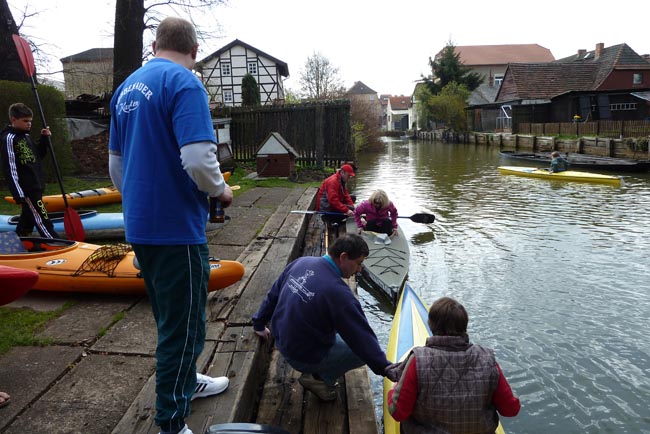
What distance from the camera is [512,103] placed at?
3834 centimetres

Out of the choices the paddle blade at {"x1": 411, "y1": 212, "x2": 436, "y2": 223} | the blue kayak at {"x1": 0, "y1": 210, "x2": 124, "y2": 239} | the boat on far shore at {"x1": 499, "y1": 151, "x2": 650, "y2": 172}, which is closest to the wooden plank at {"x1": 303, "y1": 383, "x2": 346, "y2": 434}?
the blue kayak at {"x1": 0, "y1": 210, "x2": 124, "y2": 239}

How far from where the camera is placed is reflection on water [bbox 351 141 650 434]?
4.43 meters

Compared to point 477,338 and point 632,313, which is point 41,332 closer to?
point 477,338

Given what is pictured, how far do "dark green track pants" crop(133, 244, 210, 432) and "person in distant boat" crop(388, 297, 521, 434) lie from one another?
45.6 inches

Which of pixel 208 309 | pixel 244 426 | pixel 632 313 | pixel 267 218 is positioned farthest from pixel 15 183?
pixel 632 313

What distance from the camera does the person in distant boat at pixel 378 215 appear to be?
8.34 metres

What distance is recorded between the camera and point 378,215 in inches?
332

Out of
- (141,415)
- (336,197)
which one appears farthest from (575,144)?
(141,415)

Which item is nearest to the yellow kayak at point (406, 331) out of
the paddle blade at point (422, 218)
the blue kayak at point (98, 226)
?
the blue kayak at point (98, 226)

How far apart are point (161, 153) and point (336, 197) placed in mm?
6968

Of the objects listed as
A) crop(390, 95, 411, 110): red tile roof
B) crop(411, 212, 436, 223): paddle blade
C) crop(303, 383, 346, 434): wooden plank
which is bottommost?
crop(303, 383, 346, 434): wooden plank

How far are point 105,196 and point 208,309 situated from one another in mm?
5864

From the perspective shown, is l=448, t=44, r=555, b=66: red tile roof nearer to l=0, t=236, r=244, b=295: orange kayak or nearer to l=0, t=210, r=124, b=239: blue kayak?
l=0, t=210, r=124, b=239: blue kayak

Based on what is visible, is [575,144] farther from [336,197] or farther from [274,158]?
[336,197]
